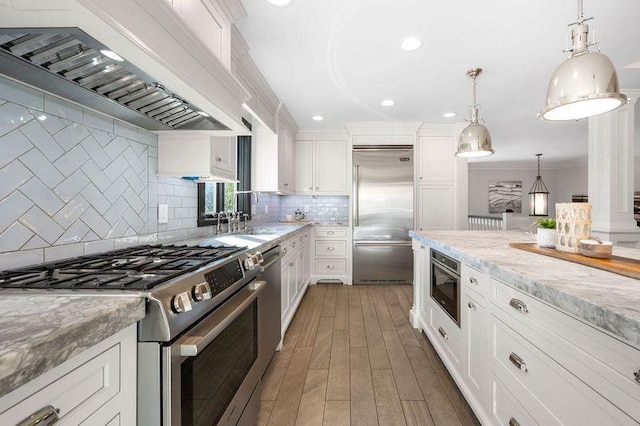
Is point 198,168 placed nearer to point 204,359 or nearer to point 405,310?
point 204,359

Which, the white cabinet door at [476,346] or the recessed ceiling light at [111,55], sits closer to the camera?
the recessed ceiling light at [111,55]

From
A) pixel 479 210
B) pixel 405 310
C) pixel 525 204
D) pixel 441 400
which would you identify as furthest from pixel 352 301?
pixel 525 204

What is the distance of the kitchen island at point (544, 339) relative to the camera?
74 centimetres

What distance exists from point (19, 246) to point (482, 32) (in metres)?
2.94

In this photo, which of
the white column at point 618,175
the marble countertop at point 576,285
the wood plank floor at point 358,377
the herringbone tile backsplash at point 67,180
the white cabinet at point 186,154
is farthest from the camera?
the white column at point 618,175

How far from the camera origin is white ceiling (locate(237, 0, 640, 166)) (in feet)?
6.57

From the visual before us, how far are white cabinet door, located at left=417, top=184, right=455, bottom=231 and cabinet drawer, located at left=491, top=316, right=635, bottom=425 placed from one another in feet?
11.0

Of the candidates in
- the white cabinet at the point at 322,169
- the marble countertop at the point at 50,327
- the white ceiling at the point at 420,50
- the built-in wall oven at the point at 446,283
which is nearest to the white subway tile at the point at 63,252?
the marble countertop at the point at 50,327

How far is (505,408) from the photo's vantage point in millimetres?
1258

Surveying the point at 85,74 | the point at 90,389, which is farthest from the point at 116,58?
the point at 90,389

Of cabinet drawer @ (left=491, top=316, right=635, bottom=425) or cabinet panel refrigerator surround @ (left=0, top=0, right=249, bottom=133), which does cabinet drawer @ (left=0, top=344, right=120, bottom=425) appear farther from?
cabinet drawer @ (left=491, top=316, right=635, bottom=425)

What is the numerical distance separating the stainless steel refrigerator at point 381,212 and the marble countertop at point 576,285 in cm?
287

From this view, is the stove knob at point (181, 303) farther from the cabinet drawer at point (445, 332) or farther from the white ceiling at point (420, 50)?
the white ceiling at point (420, 50)

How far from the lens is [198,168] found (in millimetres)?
1795
